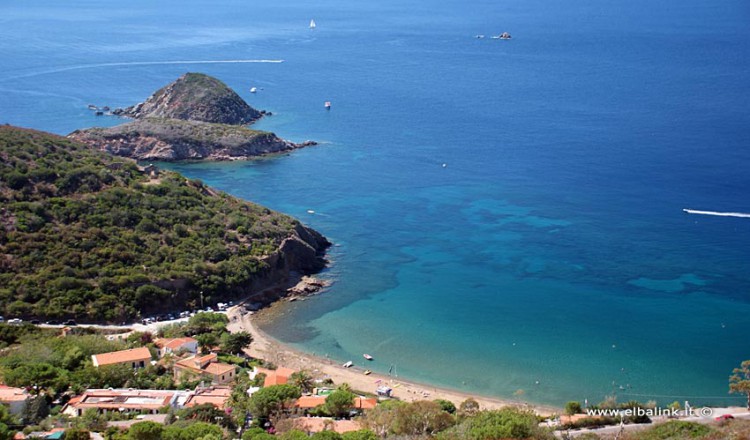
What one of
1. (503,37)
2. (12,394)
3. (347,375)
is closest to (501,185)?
(347,375)

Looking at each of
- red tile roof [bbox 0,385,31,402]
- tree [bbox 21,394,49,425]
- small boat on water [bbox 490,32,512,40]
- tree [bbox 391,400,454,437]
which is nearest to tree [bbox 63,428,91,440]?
tree [bbox 21,394,49,425]

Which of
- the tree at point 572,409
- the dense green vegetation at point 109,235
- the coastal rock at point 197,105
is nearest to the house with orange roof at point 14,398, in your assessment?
the dense green vegetation at point 109,235

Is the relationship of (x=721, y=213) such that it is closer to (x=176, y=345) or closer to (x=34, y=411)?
(x=176, y=345)

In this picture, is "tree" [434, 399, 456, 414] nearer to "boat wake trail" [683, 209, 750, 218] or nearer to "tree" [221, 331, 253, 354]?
"tree" [221, 331, 253, 354]

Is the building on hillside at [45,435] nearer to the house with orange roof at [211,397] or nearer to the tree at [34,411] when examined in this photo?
the tree at [34,411]

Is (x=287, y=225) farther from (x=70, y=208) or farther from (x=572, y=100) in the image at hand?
(x=572, y=100)
